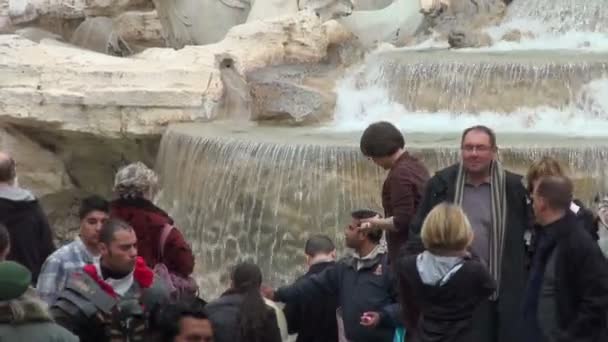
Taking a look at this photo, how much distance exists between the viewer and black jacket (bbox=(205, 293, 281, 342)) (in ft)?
21.3

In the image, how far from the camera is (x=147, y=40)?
651 inches

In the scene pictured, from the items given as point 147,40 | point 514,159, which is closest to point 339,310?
point 514,159

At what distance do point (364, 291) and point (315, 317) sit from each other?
1.11 feet

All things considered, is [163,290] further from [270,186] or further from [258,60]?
[258,60]

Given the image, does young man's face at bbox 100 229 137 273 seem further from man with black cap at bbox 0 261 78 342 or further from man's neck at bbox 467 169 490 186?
man's neck at bbox 467 169 490 186

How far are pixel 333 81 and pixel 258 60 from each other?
22.9 inches

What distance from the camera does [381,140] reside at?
7.61 meters

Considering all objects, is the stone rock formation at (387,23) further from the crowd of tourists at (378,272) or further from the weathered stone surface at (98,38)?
the crowd of tourists at (378,272)

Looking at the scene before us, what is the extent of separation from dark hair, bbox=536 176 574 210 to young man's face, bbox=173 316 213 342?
1461 millimetres

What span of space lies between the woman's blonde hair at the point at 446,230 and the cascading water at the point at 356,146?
443cm

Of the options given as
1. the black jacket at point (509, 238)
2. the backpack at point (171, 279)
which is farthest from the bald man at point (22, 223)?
the black jacket at point (509, 238)

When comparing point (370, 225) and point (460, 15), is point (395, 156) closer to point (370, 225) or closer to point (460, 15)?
point (370, 225)

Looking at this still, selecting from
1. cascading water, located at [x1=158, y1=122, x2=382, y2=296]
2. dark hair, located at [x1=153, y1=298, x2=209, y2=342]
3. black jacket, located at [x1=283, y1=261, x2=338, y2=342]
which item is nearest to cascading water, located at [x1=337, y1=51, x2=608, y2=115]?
cascading water, located at [x1=158, y1=122, x2=382, y2=296]

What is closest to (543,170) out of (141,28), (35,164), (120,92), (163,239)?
(163,239)
